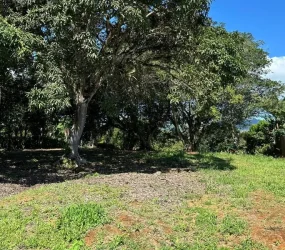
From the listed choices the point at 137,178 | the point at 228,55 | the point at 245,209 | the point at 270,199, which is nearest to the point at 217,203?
the point at 245,209

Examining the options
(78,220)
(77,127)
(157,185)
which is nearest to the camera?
(78,220)

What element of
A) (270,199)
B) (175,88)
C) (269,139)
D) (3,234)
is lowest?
(3,234)

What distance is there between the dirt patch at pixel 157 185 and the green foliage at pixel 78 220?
723 millimetres

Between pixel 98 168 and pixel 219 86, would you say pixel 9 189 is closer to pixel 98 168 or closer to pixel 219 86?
pixel 98 168

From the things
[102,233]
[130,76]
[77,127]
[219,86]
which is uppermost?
[130,76]

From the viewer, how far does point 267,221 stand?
475cm

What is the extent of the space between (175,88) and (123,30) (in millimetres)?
1963

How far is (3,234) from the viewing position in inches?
170

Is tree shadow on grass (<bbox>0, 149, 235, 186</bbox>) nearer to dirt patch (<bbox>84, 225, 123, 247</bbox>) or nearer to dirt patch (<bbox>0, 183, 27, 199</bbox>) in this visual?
dirt patch (<bbox>0, 183, 27, 199</bbox>)

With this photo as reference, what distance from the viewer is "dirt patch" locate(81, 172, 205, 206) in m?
5.51

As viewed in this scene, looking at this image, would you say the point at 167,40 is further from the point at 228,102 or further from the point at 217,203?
the point at 228,102

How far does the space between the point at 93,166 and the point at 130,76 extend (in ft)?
8.24

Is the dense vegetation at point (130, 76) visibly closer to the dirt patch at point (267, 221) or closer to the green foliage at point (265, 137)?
the green foliage at point (265, 137)

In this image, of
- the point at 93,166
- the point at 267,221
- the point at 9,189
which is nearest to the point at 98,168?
the point at 93,166
